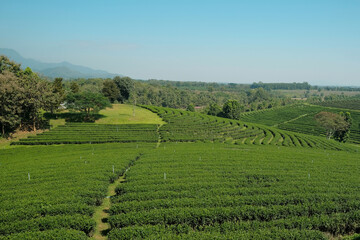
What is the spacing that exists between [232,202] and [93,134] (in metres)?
36.6

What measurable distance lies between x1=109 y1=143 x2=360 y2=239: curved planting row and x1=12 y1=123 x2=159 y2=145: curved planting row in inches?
770

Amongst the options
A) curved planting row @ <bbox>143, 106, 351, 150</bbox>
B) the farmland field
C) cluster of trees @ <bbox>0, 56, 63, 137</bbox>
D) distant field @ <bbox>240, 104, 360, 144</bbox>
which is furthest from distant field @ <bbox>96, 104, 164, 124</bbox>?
distant field @ <bbox>240, 104, 360, 144</bbox>

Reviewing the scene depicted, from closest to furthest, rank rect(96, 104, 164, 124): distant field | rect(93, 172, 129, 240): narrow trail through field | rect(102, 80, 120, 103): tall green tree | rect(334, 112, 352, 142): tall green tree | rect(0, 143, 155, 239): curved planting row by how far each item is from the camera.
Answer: rect(0, 143, 155, 239): curved planting row → rect(93, 172, 129, 240): narrow trail through field → rect(96, 104, 164, 124): distant field → rect(334, 112, 352, 142): tall green tree → rect(102, 80, 120, 103): tall green tree

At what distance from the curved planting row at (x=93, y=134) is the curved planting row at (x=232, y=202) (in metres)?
19.6

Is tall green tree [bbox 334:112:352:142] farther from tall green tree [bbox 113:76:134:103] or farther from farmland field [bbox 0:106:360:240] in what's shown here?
tall green tree [bbox 113:76:134:103]

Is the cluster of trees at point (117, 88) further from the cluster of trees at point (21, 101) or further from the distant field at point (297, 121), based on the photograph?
the distant field at point (297, 121)

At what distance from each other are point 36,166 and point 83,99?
3046 cm

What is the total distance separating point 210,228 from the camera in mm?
14555

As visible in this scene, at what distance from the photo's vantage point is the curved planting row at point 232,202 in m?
14.4

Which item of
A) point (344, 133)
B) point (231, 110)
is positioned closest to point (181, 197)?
point (344, 133)

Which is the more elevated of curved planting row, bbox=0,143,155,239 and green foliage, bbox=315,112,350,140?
green foliage, bbox=315,112,350,140

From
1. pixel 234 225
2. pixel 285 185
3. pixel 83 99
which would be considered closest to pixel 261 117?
pixel 83 99

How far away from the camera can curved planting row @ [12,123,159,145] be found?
135ft

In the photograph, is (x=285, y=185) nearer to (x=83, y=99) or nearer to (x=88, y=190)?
(x=88, y=190)
